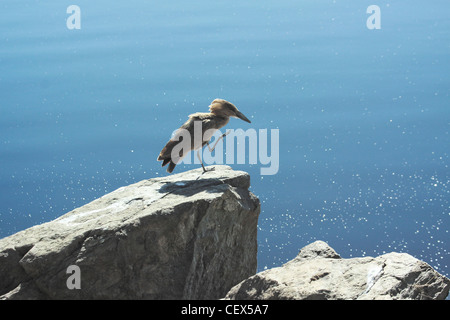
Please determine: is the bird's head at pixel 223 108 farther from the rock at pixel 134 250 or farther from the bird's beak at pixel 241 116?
the rock at pixel 134 250

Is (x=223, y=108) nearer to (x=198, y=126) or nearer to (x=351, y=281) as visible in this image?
(x=198, y=126)

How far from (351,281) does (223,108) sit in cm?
316

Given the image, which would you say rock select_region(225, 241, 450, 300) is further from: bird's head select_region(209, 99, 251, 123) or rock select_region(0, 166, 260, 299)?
bird's head select_region(209, 99, 251, 123)

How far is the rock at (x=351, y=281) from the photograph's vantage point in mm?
5070

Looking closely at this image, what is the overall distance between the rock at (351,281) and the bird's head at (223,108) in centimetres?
257

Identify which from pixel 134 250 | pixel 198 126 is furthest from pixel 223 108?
pixel 134 250

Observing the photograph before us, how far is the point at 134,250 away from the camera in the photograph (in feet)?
20.0

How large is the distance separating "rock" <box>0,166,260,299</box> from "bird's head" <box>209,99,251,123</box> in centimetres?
122

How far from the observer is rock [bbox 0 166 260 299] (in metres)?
5.96

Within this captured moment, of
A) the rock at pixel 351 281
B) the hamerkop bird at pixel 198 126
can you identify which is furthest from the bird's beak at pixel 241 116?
the rock at pixel 351 281

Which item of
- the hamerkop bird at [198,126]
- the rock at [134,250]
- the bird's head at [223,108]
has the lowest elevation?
the rock at [134,250]

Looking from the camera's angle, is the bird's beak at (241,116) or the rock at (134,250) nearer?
the rock at (134,250)

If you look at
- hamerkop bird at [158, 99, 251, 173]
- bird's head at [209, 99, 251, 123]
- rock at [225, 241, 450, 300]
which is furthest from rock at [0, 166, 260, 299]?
bird's head at [209, 99, 251, 123]
